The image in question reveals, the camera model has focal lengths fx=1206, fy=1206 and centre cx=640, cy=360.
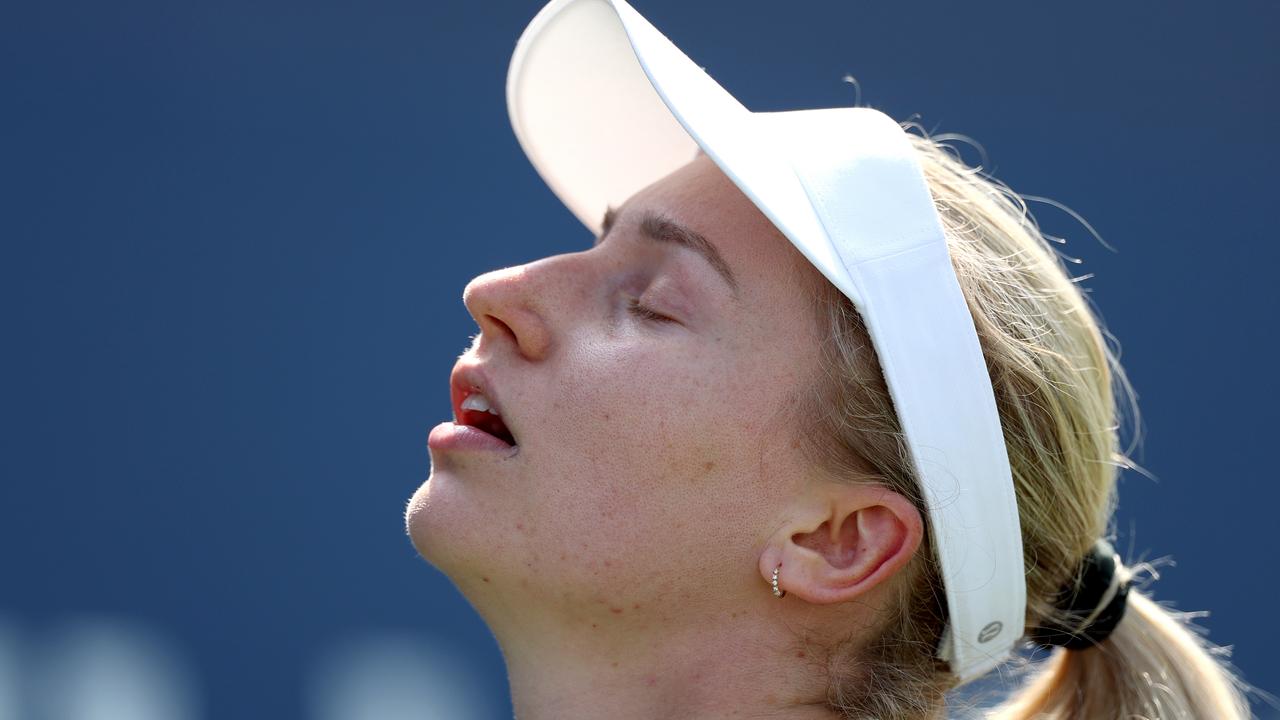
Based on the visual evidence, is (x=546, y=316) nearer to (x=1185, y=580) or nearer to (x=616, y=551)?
(x=616, y=551)

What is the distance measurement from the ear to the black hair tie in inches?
9.5

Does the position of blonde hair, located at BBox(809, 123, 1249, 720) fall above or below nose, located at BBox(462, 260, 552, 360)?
below

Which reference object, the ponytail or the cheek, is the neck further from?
the ponytail

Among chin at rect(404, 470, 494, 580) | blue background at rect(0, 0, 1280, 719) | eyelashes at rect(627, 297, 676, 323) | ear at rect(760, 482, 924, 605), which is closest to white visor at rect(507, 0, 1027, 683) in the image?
ear at rect(760, 482, 924, 605)

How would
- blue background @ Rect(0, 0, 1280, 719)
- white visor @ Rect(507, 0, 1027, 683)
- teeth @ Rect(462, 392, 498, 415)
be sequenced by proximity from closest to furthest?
white visor @ Rect(507, 0, 1027, 683), teeth @ Rect(462, 392, 498, 415), blue background @ Rect(0, 0, 1280, 719)

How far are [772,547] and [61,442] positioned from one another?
5.23 feet

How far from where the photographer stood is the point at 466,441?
1078 millimetres

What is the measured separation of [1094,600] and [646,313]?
0.56 m

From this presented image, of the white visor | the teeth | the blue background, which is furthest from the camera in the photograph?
the blue background

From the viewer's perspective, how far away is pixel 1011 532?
3.59 feet

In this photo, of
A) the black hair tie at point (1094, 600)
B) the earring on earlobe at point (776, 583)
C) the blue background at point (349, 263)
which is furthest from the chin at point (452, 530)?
the blue background at point (349, 263)

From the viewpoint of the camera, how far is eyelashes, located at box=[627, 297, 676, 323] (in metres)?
1.08

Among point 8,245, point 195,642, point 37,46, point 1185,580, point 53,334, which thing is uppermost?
point 37,46

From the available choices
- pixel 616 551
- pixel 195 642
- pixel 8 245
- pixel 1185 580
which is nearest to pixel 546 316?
pixel 616 551
